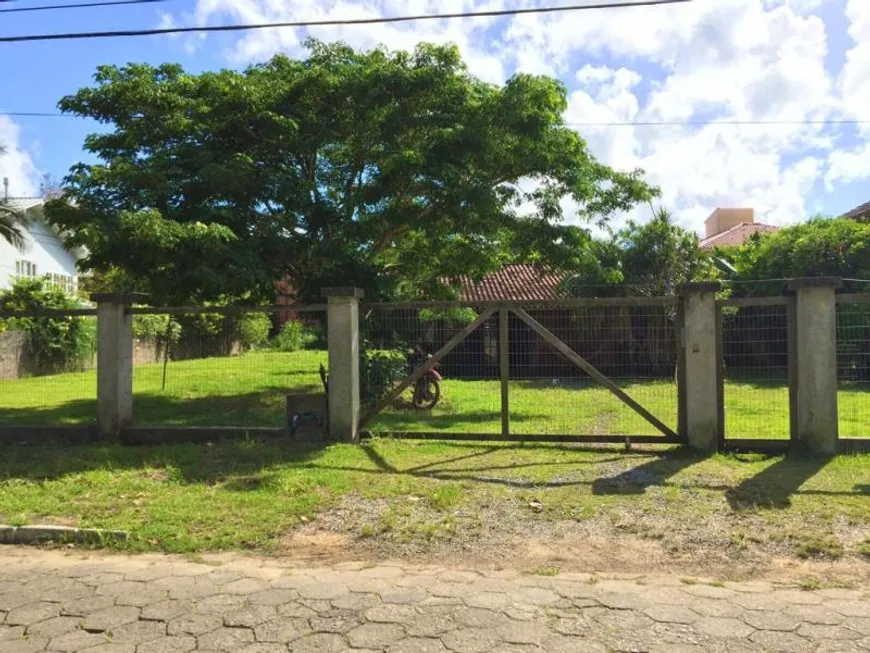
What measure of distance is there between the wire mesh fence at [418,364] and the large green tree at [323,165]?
159cm

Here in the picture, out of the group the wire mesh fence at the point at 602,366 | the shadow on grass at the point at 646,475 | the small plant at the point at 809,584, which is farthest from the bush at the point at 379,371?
the small plant at the point at 809,584

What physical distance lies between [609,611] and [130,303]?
7.36 m

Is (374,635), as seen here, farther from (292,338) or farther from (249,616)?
(292,338)

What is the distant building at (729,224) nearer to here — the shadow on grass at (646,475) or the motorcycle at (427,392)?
the motorcycle at (427,392)

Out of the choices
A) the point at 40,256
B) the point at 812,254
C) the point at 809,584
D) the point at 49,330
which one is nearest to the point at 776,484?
the point at 809,584

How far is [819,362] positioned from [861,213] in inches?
824

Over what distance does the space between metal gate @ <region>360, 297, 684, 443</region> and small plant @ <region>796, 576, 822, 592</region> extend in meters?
3.53

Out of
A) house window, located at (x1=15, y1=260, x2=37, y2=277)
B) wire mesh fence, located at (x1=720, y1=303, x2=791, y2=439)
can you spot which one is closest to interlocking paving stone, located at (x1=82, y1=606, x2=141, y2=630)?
wire mesh fence, located at (x1=720, y1=303, x2=791, y2=439)

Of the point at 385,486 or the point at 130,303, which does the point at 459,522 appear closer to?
the point at 385,486

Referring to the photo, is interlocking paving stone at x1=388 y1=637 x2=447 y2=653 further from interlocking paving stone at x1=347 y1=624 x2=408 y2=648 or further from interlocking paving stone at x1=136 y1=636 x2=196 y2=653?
interlocking paving stone at x1=136 y1=636 x2=196 y2=653

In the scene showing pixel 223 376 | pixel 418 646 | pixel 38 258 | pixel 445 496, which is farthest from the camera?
pixel 38 258

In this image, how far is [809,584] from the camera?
4328 millimetres

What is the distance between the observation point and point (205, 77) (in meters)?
12.0

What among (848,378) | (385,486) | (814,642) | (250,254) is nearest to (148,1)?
(250,254)
